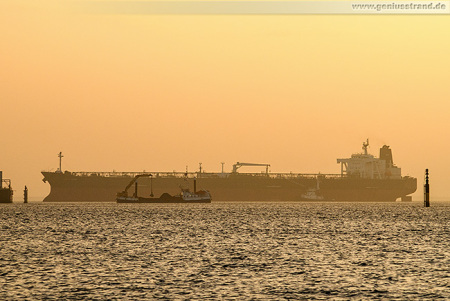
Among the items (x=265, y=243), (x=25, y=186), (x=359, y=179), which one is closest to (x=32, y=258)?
(x=265, y=243)

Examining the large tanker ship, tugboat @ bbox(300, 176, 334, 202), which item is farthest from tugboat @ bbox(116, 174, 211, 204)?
tugboat @ bbox(300, 176, 334, 202)

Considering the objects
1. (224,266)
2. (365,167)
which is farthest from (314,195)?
(224,266)

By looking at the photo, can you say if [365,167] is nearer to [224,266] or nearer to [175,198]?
[175,198]

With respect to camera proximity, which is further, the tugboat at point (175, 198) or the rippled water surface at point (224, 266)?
the tugboat at point (175, 198)

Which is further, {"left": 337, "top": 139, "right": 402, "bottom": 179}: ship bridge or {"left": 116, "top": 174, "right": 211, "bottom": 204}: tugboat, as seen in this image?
{"left": 337, "top": 139, "right": 402, "bottom": 179}: ship bridge

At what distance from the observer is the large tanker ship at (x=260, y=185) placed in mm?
179625

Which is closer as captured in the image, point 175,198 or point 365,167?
point 175,198

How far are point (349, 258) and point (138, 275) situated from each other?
1204 cm

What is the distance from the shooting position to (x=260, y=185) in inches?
7323

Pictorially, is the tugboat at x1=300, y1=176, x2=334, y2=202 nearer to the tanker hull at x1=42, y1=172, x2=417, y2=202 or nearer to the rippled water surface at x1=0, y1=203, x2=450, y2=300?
the tanker hull at x1=42, y1=172, x2=417, y2=202

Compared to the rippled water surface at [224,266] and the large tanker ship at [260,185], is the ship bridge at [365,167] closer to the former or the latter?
the large tanker ship at [260,185]

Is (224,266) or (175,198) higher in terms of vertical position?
(175,198)

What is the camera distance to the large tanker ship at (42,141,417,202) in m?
180

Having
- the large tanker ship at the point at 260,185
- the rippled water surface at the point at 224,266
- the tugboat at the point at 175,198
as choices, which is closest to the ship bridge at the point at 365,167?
the large tanker ship at the point at 260,185
